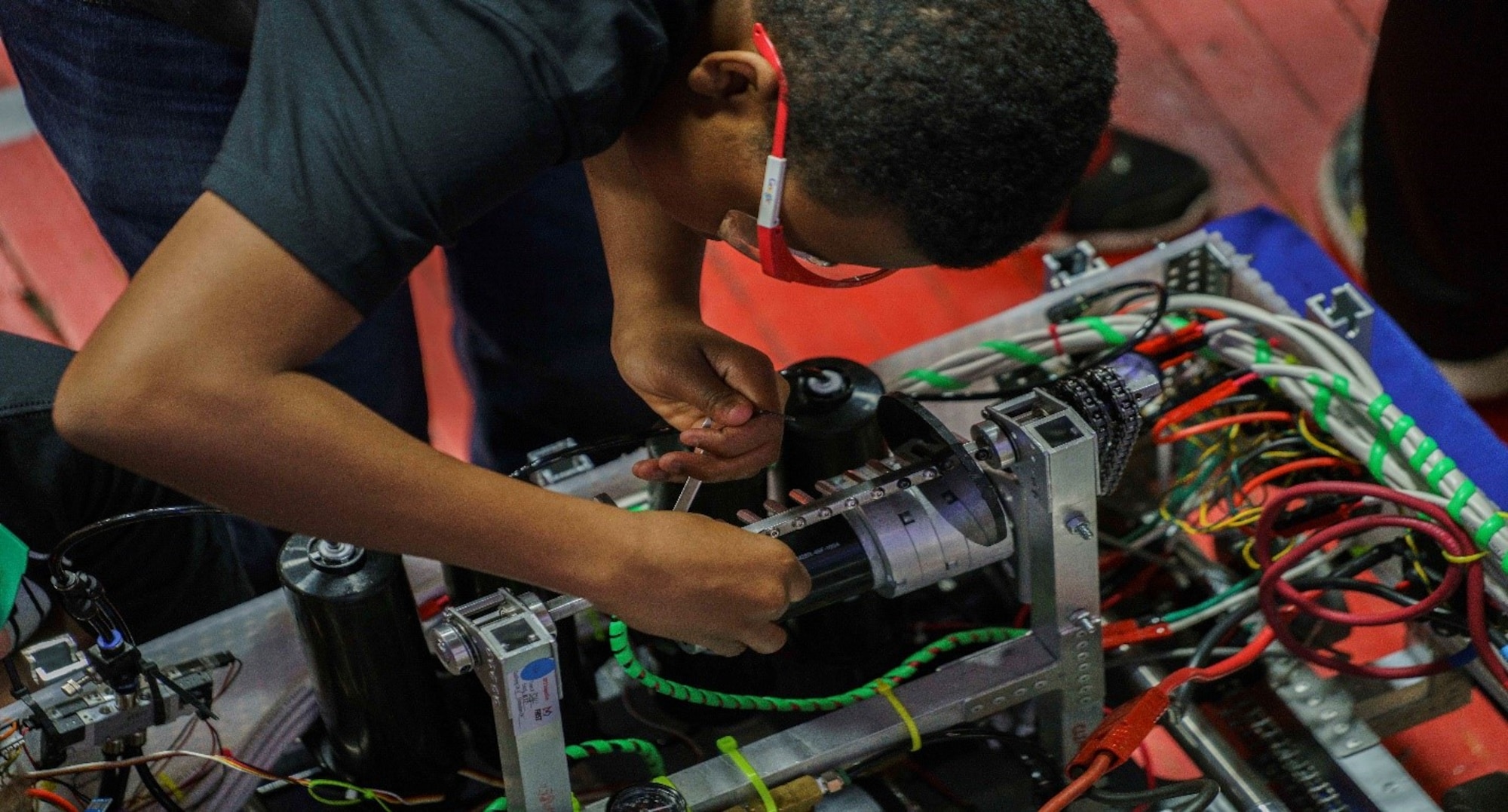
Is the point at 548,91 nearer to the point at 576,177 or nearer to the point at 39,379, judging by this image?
the point at 39,379

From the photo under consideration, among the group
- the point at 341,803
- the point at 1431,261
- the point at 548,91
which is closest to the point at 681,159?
the point at 548,91

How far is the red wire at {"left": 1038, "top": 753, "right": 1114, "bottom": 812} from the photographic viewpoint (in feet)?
3.45

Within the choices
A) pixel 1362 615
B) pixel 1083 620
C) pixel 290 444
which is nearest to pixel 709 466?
pixel 1083 620

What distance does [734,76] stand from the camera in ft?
2.87

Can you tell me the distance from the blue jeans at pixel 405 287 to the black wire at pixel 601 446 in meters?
0.27

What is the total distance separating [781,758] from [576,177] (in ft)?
2.24

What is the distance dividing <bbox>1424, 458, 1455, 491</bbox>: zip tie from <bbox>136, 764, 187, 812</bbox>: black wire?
0.93 metres

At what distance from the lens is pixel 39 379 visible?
4.01ft

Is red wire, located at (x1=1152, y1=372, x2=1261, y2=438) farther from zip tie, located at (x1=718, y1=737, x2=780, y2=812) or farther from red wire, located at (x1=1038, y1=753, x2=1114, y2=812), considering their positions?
zip tie, located at (x1=718, y1=737, x2=780, y2=812)

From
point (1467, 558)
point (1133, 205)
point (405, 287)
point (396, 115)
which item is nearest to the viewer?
point (396, 115)

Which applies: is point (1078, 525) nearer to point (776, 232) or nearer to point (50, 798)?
point (776, 232)

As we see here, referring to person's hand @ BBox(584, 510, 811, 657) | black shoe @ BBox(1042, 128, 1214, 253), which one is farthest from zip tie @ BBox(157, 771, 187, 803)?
black shoe @ BBox(1042, 128, 1214, 253)

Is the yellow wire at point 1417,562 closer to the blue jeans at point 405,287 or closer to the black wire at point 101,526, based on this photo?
the blue jeans at point 405,287

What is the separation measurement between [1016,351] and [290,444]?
0.75 m
